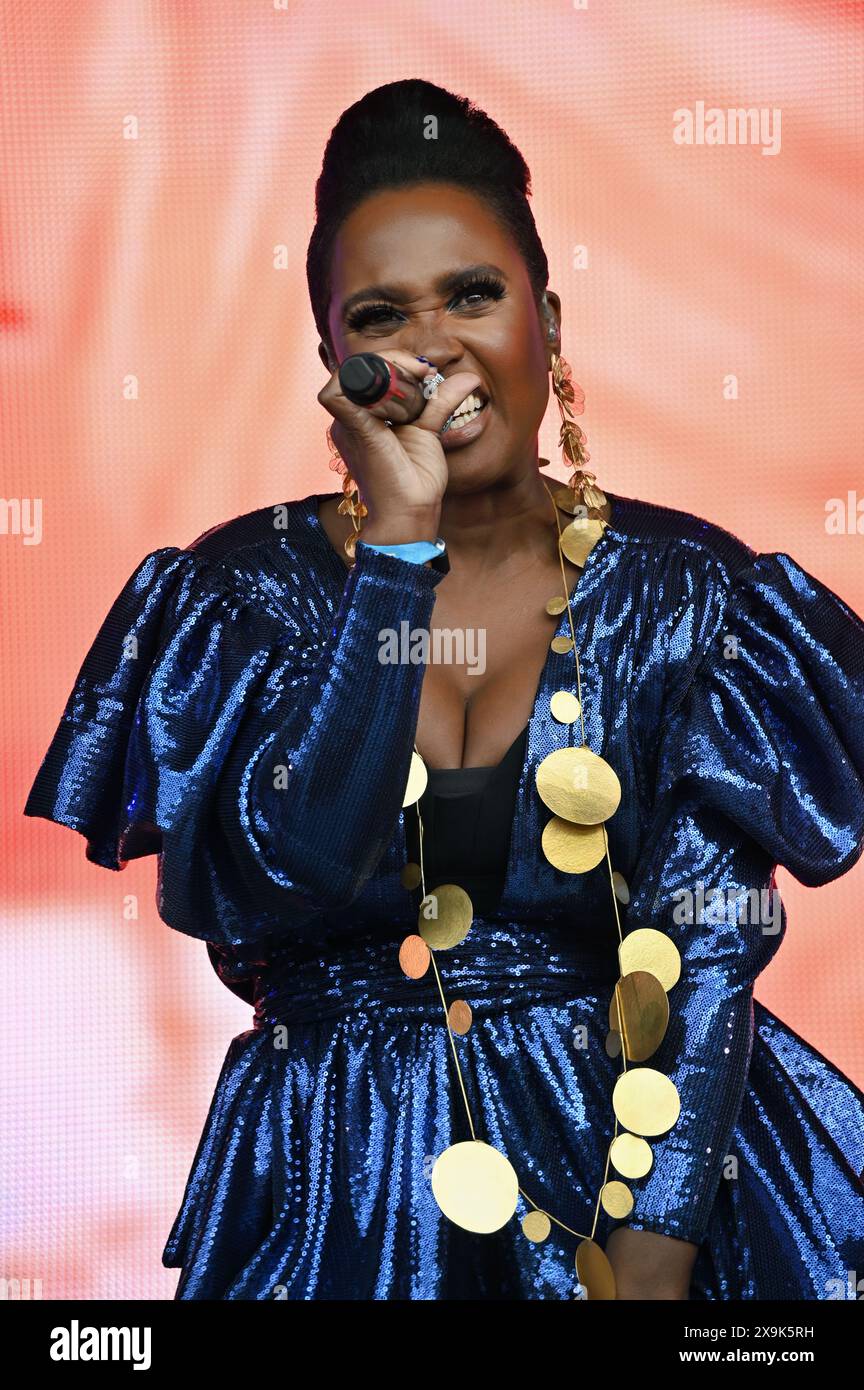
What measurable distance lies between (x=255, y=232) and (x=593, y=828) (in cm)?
100

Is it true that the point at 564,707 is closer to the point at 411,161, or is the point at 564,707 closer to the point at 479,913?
the point at 479,913

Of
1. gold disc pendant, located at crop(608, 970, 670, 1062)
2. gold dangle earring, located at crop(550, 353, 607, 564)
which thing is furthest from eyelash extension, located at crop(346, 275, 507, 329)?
gold disc pendant, located at crop(608, 970, 670, 1062)

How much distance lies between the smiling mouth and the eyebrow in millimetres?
92

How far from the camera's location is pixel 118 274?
2.18 meters

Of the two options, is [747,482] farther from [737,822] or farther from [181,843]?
[181,843]

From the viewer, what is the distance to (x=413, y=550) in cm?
137

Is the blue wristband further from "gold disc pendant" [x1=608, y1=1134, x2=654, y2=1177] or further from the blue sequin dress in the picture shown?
"gold disc pendant" [x1=608, y1=1134, x2=654, y2=1177]

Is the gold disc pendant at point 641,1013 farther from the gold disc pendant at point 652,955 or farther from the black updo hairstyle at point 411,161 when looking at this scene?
the black updo hairstyle at point 411,161

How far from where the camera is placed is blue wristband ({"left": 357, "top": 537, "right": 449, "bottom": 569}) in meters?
1.36

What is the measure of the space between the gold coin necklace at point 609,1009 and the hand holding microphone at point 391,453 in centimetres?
19

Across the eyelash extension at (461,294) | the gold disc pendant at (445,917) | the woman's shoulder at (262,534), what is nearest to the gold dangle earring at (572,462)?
the eyelash extension at (461,294)

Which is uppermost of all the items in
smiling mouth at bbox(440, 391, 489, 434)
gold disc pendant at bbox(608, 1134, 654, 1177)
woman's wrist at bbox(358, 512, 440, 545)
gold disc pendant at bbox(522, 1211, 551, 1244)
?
smiling mouth at bbox(440, 391, 489, 434)

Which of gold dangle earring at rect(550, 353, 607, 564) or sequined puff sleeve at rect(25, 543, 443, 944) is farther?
gold dangle earring at rect(550, 353, 607, 564)

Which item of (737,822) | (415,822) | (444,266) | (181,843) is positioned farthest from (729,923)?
(444,266)
